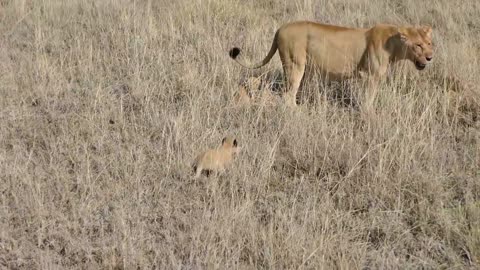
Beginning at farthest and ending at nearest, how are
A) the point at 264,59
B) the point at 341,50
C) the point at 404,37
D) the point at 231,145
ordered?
the point at 264,59, the point at 341,50, the point at 404,37, the point at 231,145

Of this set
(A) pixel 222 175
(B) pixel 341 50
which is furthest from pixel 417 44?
(A) pixel 222 175

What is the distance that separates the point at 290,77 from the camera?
18.6ft

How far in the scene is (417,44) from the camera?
535 centimetres

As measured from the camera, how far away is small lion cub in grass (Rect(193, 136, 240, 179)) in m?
3.91

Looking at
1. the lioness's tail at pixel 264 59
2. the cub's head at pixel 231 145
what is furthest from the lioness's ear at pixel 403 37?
the cub's head at pixel 231 145

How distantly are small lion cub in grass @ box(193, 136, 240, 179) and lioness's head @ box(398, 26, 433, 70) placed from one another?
2.18 metres

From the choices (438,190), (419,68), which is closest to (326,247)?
(438,190)

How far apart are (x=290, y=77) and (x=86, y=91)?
186 centimetres

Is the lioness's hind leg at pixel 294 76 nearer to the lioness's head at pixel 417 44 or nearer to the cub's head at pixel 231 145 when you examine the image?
the lioness's head at pixel 417 44

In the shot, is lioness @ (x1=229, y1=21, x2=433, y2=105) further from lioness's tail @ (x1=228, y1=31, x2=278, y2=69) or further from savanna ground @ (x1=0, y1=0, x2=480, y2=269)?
savanna ground @ (x1=0, y1=0, x2=480, y2=269)

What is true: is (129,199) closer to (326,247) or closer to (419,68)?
(326,247)

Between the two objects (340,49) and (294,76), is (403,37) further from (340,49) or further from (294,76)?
(294,76)

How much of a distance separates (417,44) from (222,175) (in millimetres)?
2451

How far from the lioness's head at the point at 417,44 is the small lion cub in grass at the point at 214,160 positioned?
218 centimetres
